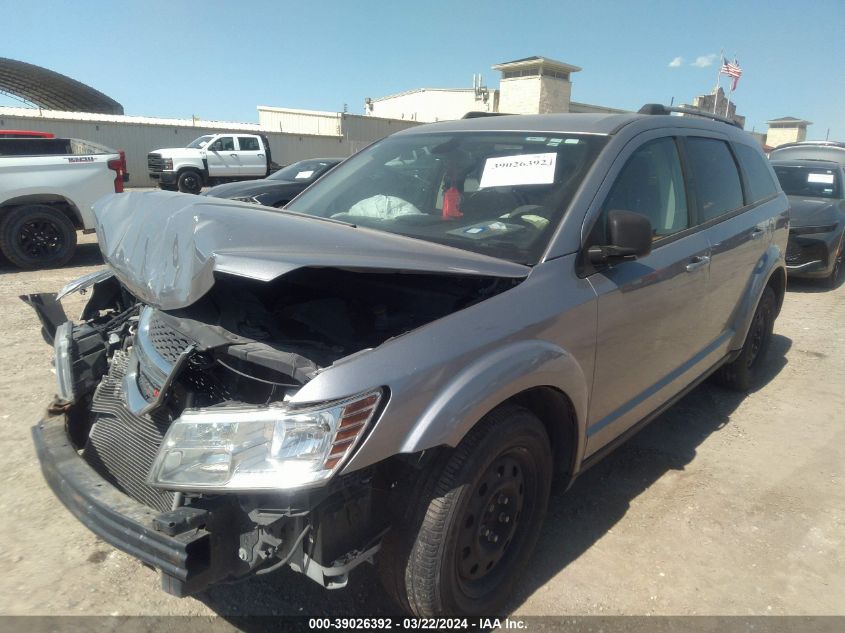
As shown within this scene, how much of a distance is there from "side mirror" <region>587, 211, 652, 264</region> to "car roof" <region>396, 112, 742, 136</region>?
2.08 ft

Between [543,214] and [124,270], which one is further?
[543,214]

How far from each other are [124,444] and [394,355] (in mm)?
1171

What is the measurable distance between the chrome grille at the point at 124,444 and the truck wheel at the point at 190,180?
63.3 ft

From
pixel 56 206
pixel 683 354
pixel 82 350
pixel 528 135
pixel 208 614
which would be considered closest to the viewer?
pixel 208 614

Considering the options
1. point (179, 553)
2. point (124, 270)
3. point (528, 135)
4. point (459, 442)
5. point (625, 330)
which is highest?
point (528, 135)

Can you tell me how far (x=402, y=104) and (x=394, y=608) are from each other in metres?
53.0

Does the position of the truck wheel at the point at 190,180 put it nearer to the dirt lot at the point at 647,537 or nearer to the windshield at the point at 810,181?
the windshield at the point at 810,181

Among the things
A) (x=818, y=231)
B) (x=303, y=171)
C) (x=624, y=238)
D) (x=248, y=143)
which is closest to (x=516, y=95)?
(x=248, y=143)

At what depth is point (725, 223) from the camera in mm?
3736

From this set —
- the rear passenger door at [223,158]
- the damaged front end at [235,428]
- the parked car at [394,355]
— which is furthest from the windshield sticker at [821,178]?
the rear passenger door at [223,158]

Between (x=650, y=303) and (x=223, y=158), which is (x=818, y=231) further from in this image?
(x=223, y=158)

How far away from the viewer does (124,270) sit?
2.42 m

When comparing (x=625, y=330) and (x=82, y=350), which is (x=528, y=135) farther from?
(x=82, y=350)

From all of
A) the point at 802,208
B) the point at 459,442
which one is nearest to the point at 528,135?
the point at 459,442
